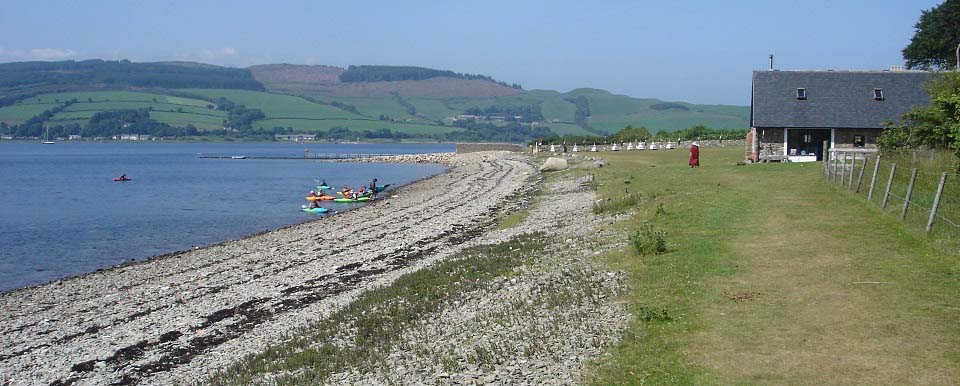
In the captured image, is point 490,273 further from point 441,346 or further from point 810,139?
point 810,139

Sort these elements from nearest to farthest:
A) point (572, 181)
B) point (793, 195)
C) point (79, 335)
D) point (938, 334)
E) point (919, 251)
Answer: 1. point (938, 334)
2. point (919, 251)
3. point (79, 335)
4. point (793, 195)
5. point (572, 181)

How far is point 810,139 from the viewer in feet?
149

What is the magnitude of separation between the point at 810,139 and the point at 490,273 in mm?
33086

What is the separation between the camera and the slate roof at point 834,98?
4516cm

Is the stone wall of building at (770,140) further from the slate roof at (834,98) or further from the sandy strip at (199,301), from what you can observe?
the sandy strip at (199,301)

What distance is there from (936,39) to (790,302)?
60614 mm

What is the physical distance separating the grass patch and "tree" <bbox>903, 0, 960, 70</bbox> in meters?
54.0

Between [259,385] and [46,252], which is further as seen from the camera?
[46,252]

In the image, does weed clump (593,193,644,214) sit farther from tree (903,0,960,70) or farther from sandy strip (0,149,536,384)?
tree (903,0,960,70)

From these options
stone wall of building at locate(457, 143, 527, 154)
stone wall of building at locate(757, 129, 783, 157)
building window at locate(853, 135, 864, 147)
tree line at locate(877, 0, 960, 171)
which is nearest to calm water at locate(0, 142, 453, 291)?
stone wall of building at locate(757, 129, 783, 157)

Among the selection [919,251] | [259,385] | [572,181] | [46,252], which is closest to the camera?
[259,385]

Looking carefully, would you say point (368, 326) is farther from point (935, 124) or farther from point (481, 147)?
point (481, 147)

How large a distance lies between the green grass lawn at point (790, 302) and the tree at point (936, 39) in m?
48.9

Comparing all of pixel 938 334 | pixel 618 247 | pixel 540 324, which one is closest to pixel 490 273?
pixel 618 247
